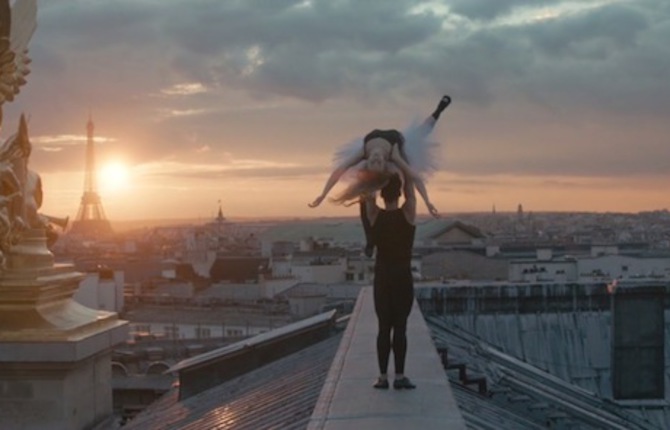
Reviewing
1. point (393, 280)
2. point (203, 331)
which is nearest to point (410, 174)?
point (393, 280)

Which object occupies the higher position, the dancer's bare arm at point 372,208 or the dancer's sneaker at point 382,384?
the dancer's bare arm at point 372,208

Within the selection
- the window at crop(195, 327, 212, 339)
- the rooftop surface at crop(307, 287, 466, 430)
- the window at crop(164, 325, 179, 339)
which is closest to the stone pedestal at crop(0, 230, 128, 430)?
the rooftop surface at crop(307, 287, 466, 430)

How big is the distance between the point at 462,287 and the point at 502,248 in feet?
253

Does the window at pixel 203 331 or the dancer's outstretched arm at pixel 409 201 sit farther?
the window at pixel 203 331

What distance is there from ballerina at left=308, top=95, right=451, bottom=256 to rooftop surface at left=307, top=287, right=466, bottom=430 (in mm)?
1057

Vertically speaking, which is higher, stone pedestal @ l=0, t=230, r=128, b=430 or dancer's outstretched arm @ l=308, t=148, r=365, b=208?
dancer's outstretched arm @ l=308, t=148, r=365, b=208

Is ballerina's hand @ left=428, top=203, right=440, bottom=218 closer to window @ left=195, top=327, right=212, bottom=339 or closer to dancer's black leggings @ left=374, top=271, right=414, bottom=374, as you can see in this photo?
dancer's black leggings @ left=374, top=271, right=414, bottom=374

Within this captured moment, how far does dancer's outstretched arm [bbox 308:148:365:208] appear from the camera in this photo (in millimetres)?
8461

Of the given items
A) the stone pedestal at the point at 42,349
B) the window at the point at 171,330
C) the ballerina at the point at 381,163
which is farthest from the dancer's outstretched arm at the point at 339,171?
the window at the point at 171,330

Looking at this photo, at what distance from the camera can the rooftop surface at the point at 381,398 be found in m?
7.25

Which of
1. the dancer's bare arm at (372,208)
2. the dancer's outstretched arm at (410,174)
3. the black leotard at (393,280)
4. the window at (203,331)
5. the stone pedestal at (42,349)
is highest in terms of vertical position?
the dancer's outstretched arm at (410,174)

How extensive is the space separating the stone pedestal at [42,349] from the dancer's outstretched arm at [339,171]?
6.10 m

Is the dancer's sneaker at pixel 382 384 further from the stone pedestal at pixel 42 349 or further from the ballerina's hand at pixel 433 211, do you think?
the stone pedestal at pixel 42 349

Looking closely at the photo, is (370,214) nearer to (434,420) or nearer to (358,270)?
(434,420)
